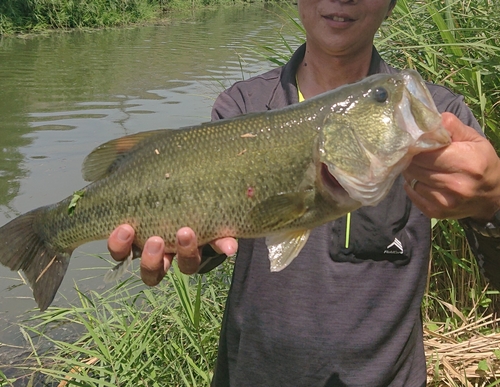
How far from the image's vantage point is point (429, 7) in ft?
11.7

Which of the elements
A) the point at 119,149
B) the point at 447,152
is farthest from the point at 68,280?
the point at 447,152

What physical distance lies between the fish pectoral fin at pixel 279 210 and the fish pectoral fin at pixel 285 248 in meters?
0.05

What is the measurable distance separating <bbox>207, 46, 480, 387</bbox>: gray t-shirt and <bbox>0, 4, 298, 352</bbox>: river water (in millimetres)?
1985

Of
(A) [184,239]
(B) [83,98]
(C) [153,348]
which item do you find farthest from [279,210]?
(B) [83,98]

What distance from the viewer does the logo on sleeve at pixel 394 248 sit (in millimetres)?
2076

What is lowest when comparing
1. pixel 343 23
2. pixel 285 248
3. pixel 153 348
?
pixel 153 348

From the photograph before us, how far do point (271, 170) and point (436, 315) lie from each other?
2181mm

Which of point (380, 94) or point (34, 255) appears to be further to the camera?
point (34, 255)

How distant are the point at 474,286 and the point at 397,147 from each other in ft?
6.33

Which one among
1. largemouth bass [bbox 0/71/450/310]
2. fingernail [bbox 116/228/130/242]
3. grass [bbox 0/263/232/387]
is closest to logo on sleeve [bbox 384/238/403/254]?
largemouth bass [bbox 0/71/450/310]

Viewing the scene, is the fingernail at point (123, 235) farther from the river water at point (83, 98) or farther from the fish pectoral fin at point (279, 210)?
the river water at point (83, 98)

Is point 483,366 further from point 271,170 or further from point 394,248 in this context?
point 271,170

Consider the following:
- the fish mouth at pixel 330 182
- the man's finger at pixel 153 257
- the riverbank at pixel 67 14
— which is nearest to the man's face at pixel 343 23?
the fish mouth at pixel 330 182

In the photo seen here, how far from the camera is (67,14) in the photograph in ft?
63.1
